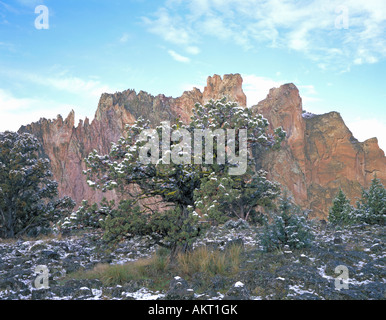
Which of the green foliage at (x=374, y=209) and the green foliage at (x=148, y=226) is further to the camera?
the green foliage at (x=374, y=209)

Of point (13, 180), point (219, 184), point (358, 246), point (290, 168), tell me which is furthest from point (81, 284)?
point (290, 168)

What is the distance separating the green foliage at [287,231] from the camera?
8.12 m

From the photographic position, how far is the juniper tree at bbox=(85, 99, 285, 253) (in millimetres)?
7398

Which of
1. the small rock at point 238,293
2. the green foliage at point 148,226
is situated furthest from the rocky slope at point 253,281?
the green foliage at point 148,226

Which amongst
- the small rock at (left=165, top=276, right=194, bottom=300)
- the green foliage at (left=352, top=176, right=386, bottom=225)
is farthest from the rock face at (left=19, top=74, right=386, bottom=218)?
the small rock at (left=165, top=276, right=194, bottom=300)

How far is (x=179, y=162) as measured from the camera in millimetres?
7047

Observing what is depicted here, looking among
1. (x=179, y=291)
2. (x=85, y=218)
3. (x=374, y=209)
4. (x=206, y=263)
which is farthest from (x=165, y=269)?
(x=374, y=209)

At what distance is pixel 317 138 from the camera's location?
327ft

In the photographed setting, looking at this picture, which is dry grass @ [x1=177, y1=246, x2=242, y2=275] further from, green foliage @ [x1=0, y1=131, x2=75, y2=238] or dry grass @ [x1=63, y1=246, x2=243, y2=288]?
green foliage @ [x1=0, y1=131, x2=75, y2=238]

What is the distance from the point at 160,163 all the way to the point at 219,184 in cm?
147

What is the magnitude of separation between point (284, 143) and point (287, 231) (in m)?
89.6

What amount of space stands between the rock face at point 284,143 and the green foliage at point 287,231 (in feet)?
262

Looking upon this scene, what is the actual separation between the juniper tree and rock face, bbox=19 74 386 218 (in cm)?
7939

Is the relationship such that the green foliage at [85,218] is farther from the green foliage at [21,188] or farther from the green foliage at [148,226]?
the green foliage at [21,188]
